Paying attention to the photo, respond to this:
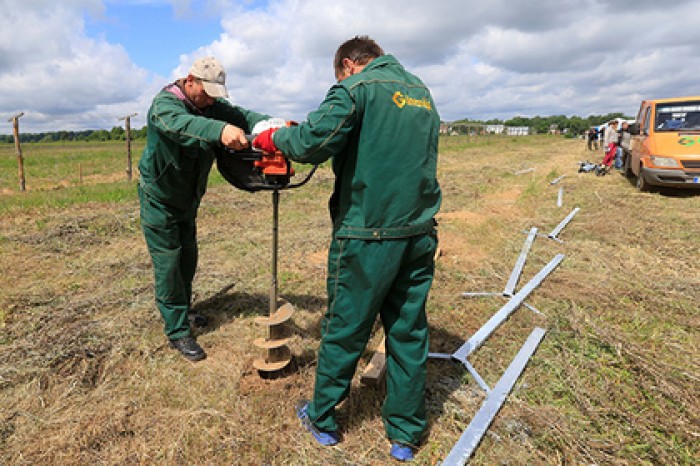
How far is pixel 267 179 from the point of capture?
2.59 meters

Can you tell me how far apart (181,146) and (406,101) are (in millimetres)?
1638

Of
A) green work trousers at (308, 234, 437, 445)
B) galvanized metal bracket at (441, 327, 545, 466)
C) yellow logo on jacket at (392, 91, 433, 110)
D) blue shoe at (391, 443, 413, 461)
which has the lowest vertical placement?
blue shoe at (391, 443, 413, 461)

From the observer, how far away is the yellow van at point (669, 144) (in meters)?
8.83

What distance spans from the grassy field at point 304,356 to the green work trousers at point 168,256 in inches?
10.5

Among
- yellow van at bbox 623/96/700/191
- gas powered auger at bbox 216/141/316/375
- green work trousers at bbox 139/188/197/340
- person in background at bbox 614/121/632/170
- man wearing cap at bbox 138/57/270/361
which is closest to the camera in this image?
gas powered auger at bbox 216/141/316/375

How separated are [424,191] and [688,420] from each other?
2.17m

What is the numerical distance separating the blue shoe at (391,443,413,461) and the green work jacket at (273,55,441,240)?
46.5 inches

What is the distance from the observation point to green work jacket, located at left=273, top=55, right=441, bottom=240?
1.97 meters

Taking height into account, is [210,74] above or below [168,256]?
above

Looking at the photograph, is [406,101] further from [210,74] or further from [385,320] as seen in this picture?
[210,74]

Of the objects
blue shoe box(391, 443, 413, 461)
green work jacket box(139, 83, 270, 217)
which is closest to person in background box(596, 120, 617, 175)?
green work jacket box(139, 83, 270, 217)

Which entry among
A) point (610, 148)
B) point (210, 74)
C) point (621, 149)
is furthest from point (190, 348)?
point (610, 148)

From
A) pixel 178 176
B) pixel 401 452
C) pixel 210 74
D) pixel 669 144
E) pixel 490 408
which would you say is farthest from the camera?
pixel 669 144

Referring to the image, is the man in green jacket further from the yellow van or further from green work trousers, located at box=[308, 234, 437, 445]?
the yellow van
